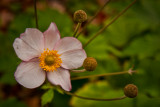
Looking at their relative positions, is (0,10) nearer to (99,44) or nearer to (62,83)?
(99,44)

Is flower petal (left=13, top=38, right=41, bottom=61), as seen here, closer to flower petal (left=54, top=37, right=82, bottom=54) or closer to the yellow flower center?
the yellow flower center

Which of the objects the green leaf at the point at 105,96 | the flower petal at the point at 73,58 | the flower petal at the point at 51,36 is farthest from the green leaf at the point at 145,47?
the flower petal at the point at 51,36

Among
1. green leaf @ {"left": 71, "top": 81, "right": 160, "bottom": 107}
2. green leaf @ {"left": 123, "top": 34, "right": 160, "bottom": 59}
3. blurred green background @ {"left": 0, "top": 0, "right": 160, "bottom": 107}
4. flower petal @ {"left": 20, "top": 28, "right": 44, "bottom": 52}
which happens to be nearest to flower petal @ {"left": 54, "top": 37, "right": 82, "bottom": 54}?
flower petal @ {"left": 20, "top": 28, "right": 44, "bottom": 52}

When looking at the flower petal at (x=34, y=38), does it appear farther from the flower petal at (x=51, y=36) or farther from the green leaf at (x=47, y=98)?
the green leaf at (x=47, y=98)

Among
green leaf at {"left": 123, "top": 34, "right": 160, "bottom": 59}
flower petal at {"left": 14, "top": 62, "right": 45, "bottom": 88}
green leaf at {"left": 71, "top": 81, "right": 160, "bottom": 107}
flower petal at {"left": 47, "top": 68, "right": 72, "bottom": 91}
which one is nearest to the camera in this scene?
flower petal at {"left": 14, "top": 62, "right": 45, "bottom": 88}

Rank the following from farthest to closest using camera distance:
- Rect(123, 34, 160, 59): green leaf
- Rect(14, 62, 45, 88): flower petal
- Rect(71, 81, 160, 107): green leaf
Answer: Rect(123, 34, 160, 59): green leaf < Rect(71, 81, 160, 107): green leaf < Rect(14, 62, 45, 88): flower petal

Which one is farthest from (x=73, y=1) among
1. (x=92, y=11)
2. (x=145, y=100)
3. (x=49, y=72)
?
(x=49, y=72)
